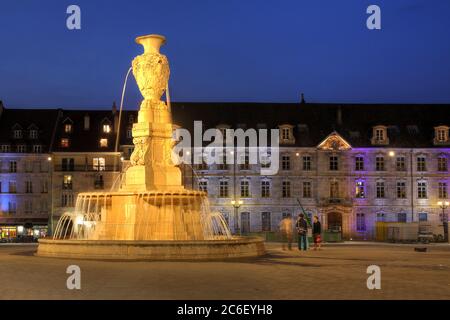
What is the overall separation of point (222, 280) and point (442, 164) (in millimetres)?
58020

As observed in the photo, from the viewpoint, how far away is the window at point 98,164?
240ft

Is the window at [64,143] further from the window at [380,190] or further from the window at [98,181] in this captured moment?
the window at [380,190]

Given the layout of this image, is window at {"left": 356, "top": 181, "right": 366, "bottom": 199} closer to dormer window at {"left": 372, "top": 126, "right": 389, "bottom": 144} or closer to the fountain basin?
dormer window at {"left": 372, "top": 126, "right": 389, "bottom": 144}

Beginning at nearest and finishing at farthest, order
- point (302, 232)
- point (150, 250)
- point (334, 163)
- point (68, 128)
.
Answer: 1. point (150, 250)
2. point (302, 232)
3. point (334, 163)
4. point (68, 128)

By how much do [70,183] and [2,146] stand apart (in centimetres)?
829

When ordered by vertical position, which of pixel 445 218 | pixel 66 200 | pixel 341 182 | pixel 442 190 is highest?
pixel 341 182

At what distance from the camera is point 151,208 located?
984 inches

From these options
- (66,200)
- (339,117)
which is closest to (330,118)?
(339,117)

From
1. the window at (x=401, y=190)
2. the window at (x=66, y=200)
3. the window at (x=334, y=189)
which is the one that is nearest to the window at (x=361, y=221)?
the window at (x=334, y=189)

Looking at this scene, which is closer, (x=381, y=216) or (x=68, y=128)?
(x=381, y=216)

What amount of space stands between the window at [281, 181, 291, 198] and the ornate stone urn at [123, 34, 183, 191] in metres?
43.3

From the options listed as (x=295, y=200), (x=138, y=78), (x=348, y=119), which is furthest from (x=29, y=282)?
(x=348, y=119)

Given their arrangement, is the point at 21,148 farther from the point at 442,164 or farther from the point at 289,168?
the point at 442,164
